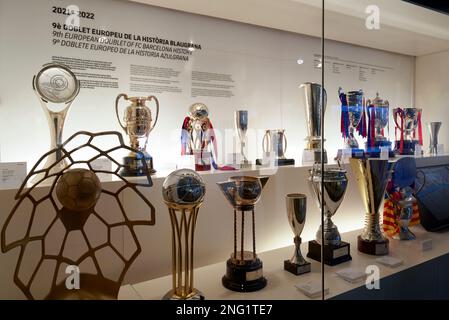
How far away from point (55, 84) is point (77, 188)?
464 mm

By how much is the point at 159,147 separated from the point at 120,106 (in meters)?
0.23

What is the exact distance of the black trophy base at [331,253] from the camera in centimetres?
114

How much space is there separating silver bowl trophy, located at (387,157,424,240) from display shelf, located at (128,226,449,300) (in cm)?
5

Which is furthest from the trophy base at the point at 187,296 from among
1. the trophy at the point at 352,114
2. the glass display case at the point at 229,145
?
the trophy at the point at 352,114

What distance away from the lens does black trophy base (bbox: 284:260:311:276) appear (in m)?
1.07

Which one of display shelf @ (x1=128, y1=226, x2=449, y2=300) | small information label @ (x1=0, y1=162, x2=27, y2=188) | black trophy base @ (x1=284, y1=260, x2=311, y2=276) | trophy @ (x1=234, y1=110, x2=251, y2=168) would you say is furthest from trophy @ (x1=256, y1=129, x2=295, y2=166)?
small information label @ (x1=0, y1=162, x2=27, y2=188)

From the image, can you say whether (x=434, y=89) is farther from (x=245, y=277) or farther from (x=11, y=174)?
(x=11, y=174)

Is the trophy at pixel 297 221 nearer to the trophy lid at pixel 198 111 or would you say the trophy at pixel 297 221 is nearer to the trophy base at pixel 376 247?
the trophy base at pixel 376 247

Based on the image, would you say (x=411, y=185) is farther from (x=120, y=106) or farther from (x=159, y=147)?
(x=120, y=106)

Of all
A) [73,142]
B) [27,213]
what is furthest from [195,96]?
[27,213]

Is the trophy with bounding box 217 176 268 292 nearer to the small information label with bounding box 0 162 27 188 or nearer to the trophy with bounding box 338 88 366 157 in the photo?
the small information label with bounding box 0 162 27 188

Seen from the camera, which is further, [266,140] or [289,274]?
[266,140]

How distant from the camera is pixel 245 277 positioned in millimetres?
965

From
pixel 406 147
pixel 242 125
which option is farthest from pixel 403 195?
pixel 242 125
